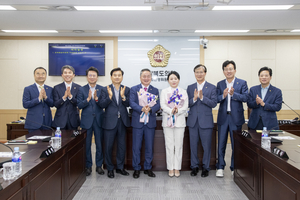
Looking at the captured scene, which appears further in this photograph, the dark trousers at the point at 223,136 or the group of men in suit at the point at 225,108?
the dark trousers at the point at 223,136

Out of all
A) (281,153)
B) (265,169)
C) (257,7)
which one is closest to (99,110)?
(265,169)

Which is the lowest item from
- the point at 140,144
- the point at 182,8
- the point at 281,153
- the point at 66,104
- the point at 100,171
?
the point at 100,171

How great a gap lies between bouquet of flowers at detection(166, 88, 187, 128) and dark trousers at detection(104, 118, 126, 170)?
0.79 m

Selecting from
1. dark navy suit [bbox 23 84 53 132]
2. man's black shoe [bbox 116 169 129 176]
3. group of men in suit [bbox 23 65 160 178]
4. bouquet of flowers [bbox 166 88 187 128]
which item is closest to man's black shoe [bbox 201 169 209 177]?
group of men in suit [bbox 23 65 160 178]

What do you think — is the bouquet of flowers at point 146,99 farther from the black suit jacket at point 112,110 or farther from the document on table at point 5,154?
the document on table at point 5,154

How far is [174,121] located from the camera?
354 cm

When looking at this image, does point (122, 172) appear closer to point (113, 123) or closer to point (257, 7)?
point (113, 123)

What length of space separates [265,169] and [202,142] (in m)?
1.33

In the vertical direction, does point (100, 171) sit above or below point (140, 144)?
below

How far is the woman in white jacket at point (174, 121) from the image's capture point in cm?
355

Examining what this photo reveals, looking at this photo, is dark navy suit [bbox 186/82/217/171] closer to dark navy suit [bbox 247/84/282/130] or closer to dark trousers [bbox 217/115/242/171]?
dark trousers [bbox 217/115/242/171]

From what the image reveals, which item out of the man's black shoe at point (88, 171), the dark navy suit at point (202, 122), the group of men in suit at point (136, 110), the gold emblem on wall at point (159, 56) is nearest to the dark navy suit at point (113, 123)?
the group of men in suit at point (136, 110)

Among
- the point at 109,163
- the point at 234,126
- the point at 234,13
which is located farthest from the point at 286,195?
the point at 234,13

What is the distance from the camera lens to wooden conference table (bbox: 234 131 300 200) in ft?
6.34
